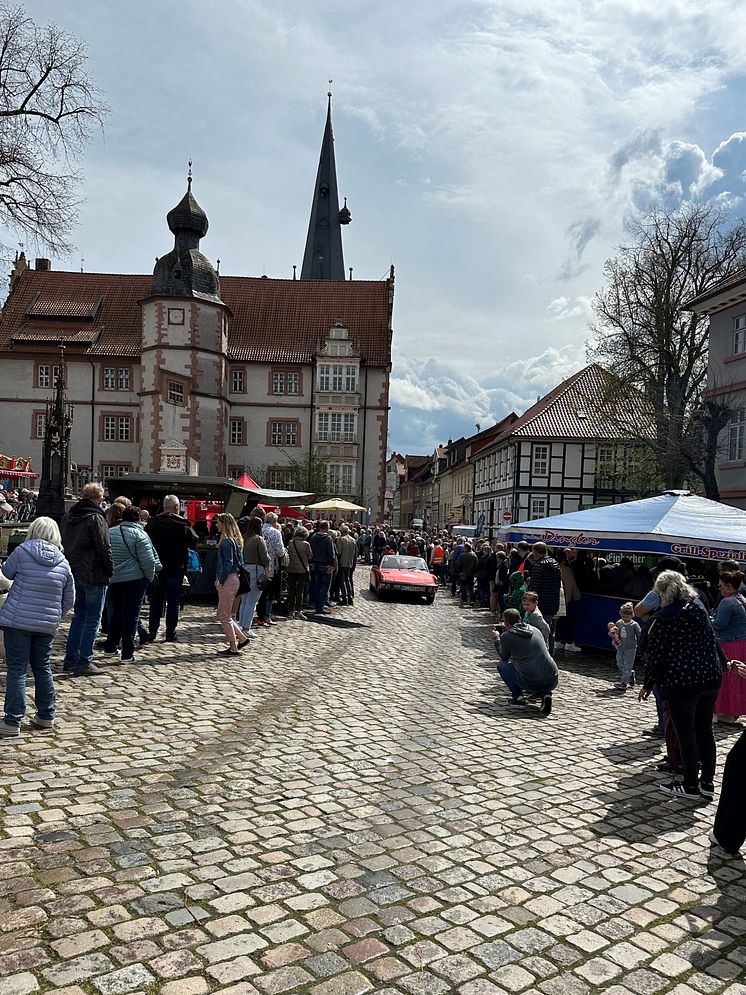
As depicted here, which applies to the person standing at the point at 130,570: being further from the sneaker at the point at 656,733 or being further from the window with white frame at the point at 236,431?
the window with white frame at the point at 236,431

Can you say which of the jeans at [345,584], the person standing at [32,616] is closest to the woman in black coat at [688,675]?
the person standing at [32,616]

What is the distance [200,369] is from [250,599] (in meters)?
38.3

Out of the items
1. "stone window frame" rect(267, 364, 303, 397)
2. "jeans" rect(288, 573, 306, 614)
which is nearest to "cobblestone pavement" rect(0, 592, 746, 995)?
"jeans" rect(288, 573, 306, 614)

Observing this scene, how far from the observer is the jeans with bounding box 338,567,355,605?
19.0m

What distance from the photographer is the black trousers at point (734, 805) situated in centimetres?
496

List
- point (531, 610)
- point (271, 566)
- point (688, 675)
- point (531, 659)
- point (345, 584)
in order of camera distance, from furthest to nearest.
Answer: point (345, 584) < point (271, 566) < point (531, 610) < point (531, 659) < point (688, 675)

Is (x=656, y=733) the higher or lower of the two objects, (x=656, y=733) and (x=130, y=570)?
the lower

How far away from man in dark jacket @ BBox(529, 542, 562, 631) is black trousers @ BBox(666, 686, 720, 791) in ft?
20.2

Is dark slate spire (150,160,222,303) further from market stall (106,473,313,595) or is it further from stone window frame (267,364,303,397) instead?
market stall (106,473,313,595)

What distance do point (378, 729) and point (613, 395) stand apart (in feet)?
89.0

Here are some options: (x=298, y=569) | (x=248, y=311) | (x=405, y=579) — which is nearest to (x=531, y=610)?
(x=298, y=569)

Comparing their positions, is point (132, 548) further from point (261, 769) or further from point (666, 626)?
point (666, 626)

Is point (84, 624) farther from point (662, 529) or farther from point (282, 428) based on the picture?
point (282, 428)

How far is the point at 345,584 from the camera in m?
19.3
